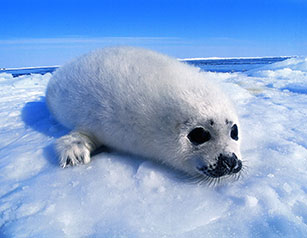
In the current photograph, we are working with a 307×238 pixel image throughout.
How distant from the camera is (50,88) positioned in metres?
3.37

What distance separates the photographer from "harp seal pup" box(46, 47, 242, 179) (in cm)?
199

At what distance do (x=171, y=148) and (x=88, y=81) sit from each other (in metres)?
1.12

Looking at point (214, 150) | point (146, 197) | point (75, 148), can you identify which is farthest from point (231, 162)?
point (75, 148)

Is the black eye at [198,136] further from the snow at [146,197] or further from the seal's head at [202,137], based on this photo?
the snow at [146,197]

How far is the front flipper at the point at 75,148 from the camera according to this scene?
2125 millimetres

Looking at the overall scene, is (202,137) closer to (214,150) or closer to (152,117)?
(214,150)

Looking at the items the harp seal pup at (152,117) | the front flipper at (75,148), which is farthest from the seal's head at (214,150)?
the front flipper at (75,148)

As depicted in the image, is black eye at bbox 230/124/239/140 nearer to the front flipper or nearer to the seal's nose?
the seal's nose

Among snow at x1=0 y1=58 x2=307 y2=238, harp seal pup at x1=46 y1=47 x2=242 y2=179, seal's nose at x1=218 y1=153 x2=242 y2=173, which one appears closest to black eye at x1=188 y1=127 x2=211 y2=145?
harp seal pup at x1=46 y1=47 x2=242 y2=179

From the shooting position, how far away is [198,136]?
2006mm

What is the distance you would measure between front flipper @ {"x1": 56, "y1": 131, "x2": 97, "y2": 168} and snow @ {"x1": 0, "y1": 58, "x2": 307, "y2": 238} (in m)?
0.07

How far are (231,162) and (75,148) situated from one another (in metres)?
1.19

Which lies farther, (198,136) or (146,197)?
(198,136)

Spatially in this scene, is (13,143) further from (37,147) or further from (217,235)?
(217,235)
